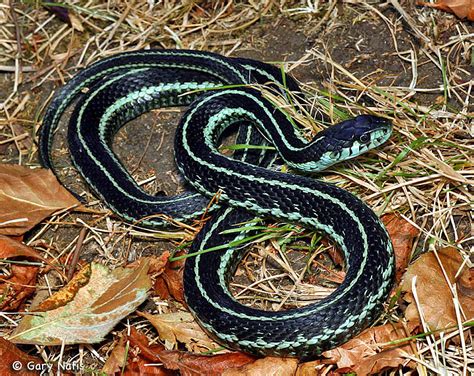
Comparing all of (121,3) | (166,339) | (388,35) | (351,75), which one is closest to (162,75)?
(121,3)

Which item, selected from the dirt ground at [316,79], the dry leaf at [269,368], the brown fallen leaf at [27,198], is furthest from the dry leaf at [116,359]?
the brown fallen leaf at [27,198]

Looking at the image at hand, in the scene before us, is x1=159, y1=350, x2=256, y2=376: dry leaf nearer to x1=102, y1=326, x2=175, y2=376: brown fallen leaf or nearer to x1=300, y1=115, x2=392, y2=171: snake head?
x1=102, y1=326, x2=175, y2=376: brown fallen leaf

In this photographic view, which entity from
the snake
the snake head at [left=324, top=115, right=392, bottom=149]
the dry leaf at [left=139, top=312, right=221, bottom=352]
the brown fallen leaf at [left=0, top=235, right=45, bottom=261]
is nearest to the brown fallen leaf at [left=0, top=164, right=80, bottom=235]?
the brown fallen leaf at [left=0, top=235, right=45, bottom=261]

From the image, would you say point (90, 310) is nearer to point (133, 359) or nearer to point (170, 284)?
point (133, 359)

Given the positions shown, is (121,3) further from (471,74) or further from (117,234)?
(471,74)

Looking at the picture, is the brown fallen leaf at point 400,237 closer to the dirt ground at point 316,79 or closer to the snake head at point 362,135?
the dirt ground at point 316,79

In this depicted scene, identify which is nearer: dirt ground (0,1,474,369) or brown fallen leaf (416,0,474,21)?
dirt ground (0,1,474,369)
